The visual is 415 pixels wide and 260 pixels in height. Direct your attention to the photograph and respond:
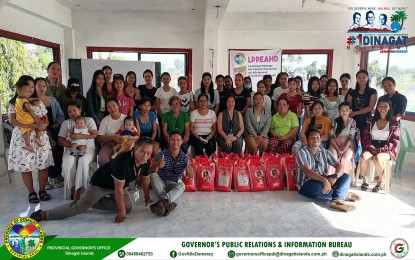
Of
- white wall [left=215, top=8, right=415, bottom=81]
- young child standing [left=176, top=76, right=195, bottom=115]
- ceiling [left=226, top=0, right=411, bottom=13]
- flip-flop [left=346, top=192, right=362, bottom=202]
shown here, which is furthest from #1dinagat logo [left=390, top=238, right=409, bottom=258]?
white wall [left=215, top=8, right=415, bottom=81]

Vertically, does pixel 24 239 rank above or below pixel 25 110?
below

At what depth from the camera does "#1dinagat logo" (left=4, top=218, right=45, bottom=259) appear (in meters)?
1.83

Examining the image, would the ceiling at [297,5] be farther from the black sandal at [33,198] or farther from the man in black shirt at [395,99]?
the black sandal at [33,198]

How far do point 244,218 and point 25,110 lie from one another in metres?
2.35

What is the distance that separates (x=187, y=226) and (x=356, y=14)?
6.45 meters

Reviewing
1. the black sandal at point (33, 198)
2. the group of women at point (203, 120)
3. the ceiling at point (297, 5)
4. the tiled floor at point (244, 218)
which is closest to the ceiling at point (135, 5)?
the ceiling at point (297, 5)

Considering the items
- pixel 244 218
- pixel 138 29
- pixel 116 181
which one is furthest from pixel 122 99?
pixel 138 29

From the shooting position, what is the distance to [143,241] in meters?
2.03

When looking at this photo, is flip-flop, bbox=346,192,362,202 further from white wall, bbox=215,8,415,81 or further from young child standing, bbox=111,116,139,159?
white wall, bbox=215,8,415,81

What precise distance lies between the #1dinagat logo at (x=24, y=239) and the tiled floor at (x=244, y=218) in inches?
19.1

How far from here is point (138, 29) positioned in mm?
6969

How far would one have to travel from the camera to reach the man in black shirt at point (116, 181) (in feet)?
7.85

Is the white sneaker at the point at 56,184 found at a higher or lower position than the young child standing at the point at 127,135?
lower

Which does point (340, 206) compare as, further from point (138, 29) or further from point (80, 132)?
point (138, 29)
